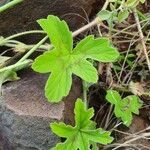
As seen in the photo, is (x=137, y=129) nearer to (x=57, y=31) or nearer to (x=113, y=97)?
(x=113, y=97)

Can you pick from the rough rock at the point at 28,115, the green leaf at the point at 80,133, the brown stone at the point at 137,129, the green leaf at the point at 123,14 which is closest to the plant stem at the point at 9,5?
the rough rock at the point at 28,115

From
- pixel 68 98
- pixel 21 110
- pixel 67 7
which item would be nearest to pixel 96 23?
pixel 67 7

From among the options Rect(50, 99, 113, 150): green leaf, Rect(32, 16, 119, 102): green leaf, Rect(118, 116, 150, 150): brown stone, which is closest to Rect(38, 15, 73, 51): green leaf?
Rect(32, 16, 119, 102): green leaf

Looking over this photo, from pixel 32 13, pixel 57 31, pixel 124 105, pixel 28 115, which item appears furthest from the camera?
pixel 32 13

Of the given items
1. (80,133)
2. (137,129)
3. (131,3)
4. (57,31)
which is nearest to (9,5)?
(57,31)

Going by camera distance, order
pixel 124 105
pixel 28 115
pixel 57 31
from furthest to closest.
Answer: pixel 124 105
pixel 28 115
pixel 57 31

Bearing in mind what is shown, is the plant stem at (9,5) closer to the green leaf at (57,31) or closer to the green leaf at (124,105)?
the green leaf at (57,31)
